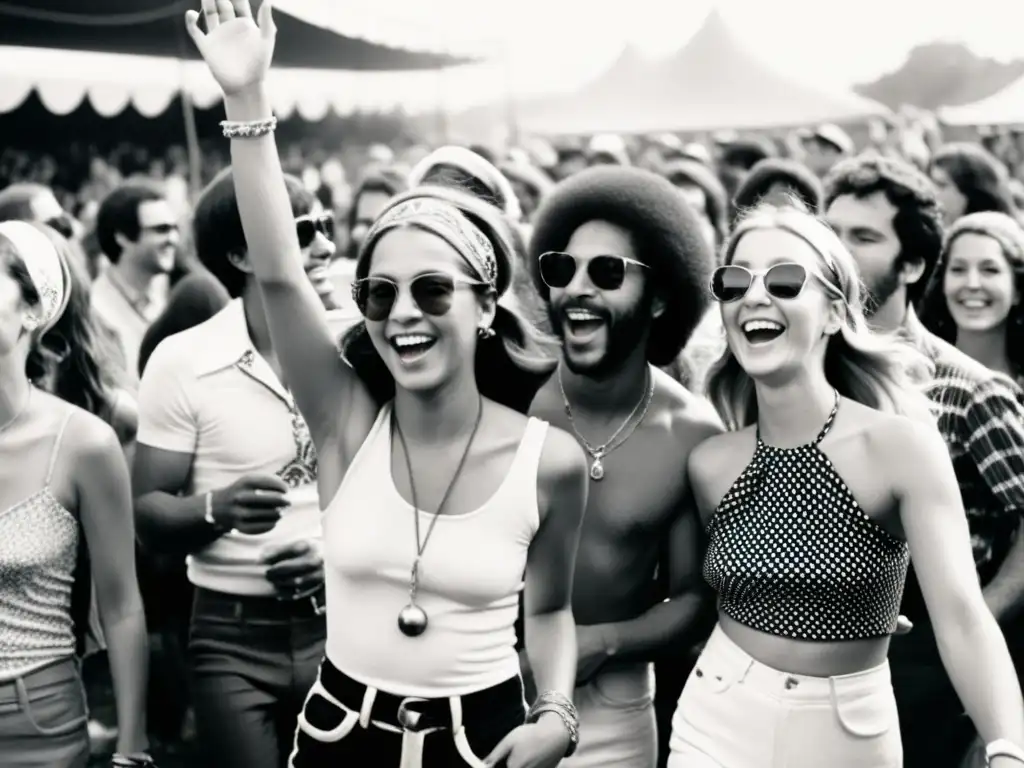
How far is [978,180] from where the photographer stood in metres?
6.09

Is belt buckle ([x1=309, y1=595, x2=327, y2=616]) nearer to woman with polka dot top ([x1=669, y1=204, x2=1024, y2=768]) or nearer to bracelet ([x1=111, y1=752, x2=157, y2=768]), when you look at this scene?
bracelet ([x1=111, y1=752, x2=157, y2=768])

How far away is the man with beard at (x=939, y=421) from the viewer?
11.5ft

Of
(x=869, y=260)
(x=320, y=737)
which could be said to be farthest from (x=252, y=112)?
(x=869, y=260)

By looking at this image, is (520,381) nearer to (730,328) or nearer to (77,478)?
(730,328)

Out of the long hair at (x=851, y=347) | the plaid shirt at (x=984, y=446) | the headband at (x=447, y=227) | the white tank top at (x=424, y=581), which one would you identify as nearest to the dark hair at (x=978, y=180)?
the plaid shirt at (x=984, y=446)

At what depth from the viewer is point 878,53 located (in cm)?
1350

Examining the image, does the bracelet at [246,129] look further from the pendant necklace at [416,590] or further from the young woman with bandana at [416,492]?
the pendant necklace at [416,590]

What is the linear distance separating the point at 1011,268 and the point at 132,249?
154 inches

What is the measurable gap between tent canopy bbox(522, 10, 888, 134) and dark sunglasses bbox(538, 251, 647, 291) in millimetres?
11922

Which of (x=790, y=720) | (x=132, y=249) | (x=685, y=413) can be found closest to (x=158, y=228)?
(x=132, y=249)

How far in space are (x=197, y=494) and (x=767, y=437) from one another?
1552 mm

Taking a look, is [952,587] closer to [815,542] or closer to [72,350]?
[815,542]

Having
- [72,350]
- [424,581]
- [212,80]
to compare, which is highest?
[212,80]

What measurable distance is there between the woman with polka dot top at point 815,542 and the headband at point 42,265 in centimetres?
156
